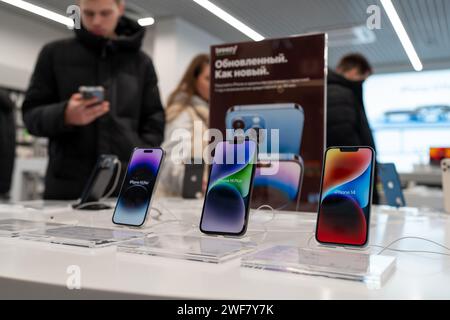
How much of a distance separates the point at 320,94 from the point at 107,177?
66 centimetres

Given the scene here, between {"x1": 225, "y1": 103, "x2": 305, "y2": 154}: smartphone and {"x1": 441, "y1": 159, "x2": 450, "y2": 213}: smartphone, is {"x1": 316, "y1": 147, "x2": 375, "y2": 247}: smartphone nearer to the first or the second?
{"x1": 225, "y1": 103, "x2": 305, "y2": 154}: smartphone

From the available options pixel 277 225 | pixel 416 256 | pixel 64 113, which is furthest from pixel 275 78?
pixel 416 256

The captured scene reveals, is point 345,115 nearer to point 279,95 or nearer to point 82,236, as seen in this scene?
point 279,95

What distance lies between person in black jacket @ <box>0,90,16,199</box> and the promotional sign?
2.10 meters

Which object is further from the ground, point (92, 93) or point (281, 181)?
point (92, 93)


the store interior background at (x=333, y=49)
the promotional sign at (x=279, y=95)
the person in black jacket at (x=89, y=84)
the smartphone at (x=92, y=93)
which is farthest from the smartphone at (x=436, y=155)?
the smartphone at (x=92, y=93)

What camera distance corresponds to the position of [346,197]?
708 mm

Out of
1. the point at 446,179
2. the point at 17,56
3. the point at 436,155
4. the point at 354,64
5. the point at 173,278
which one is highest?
the point at 17,56

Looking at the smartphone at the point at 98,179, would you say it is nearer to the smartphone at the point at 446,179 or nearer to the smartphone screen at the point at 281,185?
the smartphone screen at the point at 281,185

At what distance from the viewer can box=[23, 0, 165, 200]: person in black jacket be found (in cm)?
151

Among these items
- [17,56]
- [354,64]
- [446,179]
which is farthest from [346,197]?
[17,56]

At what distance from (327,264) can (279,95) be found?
0.82 meters

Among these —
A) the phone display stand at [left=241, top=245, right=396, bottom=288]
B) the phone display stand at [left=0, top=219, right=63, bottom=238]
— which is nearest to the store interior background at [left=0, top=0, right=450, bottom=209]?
the phone display stand at [left=0, top=219, right=63, bottom=238]
